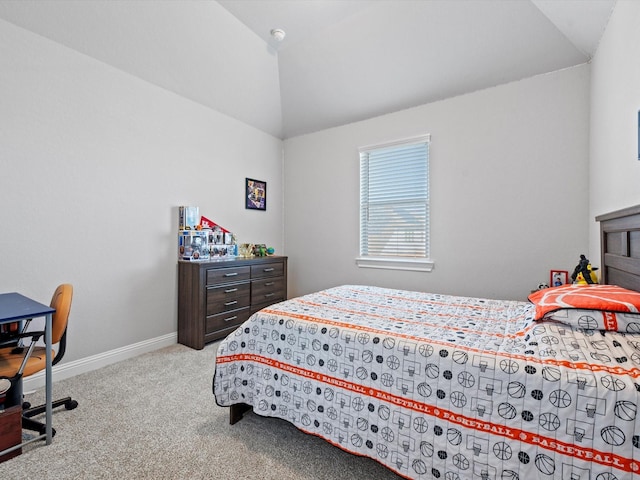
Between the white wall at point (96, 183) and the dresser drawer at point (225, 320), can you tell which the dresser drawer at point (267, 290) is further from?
the white wall at point (96, 183)

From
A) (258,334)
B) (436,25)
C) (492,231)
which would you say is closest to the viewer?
(258,334)

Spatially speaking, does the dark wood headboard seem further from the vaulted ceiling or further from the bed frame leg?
the bed frame leg

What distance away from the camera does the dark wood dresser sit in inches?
126

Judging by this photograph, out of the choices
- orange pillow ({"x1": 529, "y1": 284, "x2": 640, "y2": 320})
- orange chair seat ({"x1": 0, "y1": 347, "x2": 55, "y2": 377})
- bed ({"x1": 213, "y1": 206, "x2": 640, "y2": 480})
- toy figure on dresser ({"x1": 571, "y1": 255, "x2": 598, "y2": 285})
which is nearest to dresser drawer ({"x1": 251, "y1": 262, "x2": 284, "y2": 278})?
bed ({"x1": 213, "y1": 206, "x2": 640, "y2": 480})

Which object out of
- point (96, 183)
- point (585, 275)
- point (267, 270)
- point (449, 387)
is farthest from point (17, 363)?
point (585, 275)

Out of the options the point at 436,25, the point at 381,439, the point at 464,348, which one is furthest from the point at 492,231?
the point at 381,439

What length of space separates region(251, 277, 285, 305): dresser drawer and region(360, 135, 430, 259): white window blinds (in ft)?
3.89

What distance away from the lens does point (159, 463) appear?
5.21 ft

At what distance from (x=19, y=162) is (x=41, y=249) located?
2.19 ft

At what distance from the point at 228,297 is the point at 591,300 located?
308 centimetres

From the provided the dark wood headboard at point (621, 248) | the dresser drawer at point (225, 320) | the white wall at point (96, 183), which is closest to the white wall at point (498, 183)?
the dark wood headboard at point (621, 248)

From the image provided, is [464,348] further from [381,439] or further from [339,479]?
[339,479]

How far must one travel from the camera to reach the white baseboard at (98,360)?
237cm

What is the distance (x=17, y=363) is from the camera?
179 cm
